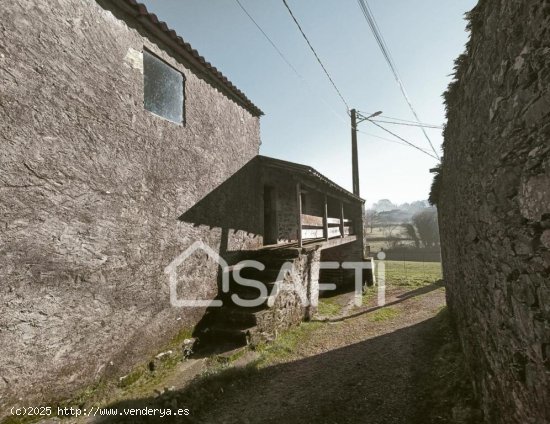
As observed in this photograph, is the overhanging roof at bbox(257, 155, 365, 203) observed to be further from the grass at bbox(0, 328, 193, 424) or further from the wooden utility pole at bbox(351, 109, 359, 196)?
the wooden utility pole at bbox(351, 109, 359, 196)

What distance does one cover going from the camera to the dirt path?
3938mm

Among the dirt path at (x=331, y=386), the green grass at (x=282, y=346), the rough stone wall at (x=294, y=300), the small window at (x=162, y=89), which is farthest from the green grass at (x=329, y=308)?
the small window at (x=162, y=89)

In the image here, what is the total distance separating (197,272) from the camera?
595 centimetres

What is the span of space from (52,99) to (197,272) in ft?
11.7

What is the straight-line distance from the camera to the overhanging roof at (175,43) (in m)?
4.69

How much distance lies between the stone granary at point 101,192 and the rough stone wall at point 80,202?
0.01 metres

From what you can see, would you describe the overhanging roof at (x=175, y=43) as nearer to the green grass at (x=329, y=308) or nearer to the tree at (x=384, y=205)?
the green grass at (x=329, y=308)

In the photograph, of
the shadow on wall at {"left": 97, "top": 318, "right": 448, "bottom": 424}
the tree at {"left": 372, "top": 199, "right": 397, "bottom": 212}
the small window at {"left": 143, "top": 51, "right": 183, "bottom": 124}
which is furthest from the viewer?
the tree at {"left": 372, "top": 199, "right": 397, "bottom": 212}

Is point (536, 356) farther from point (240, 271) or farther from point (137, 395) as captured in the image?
point (240, 271)

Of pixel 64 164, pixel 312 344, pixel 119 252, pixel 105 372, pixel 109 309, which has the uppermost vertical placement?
pixel 64 164

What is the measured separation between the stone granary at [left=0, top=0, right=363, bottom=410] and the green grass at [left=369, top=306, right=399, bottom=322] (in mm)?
2846

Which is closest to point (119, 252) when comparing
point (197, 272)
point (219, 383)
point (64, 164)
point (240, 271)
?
point (64, 164)

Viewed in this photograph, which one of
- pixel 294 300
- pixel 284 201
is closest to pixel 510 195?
pixel 294 300

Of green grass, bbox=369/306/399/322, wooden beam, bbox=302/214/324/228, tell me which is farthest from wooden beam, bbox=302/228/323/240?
green grass, bbox=369/306/399/322
